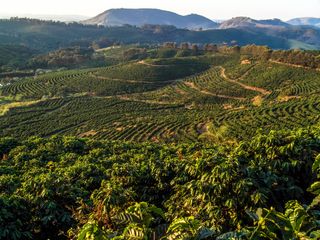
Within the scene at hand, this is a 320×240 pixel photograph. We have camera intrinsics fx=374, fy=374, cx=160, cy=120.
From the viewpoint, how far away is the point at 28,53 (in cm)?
19450

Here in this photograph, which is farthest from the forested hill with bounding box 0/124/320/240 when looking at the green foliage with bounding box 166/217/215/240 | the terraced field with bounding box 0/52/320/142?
the terraced field with bounding box 0/52/320/142

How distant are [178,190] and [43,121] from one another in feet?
221

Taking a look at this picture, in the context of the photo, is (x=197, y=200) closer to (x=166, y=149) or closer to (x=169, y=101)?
(x=166, y=149)

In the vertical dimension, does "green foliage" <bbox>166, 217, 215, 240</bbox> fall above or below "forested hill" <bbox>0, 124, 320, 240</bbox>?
above

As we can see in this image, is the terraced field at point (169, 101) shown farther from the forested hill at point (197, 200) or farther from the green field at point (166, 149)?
the forested hill at point (197, 200)

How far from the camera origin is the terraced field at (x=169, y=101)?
216ft

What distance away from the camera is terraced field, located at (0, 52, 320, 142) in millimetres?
65875

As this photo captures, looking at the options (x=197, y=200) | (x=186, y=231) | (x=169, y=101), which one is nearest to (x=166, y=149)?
(x=197, y=200)

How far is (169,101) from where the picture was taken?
97125 mm

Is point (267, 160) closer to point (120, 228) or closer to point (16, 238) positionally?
point (120, 228)

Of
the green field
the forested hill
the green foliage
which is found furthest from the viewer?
the green field

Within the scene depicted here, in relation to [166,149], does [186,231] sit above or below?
above

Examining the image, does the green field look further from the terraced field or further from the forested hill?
the terraced field

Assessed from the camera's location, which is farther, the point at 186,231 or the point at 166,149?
the point at 166,149
